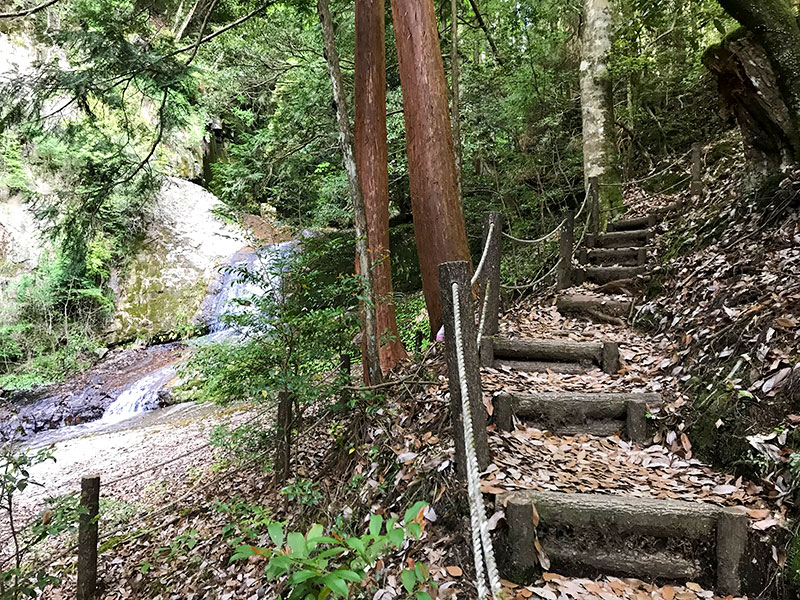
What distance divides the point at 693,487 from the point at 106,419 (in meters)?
11.9

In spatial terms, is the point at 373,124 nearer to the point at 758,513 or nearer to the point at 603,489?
the point at 603,489

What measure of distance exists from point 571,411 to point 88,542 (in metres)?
4.08

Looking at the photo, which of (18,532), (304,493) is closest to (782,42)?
(304,493)

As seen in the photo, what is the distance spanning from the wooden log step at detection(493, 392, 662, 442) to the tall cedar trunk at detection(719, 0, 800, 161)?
2.89 metres

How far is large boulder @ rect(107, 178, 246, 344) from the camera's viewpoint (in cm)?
1388

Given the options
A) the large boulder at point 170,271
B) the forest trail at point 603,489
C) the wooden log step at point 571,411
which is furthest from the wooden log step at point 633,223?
the large boulder at point 170,271

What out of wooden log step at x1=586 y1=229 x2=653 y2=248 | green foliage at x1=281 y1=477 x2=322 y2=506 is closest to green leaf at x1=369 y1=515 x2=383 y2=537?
green foliage at x1=281 y1=477 x2=322 y2=506

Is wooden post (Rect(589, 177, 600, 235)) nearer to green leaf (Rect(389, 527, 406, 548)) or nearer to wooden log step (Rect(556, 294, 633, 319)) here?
wooden log step (Rect(556, 294, 633, 319))

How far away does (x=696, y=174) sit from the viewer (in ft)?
22.1

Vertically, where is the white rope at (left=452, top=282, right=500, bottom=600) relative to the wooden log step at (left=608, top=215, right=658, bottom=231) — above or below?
below

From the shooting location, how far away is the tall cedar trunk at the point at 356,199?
439cm

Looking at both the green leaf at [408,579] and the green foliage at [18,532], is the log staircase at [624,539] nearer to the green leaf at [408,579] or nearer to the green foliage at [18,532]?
the green leaf at [408,579]

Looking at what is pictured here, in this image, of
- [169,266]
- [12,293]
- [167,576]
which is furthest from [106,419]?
[167,576]

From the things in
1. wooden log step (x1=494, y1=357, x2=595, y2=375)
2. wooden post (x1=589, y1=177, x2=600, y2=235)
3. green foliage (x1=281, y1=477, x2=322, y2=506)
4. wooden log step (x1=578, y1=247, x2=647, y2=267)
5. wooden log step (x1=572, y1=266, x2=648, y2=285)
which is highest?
wooden post (x1=589, y1=177, x2=600, y2=235)
